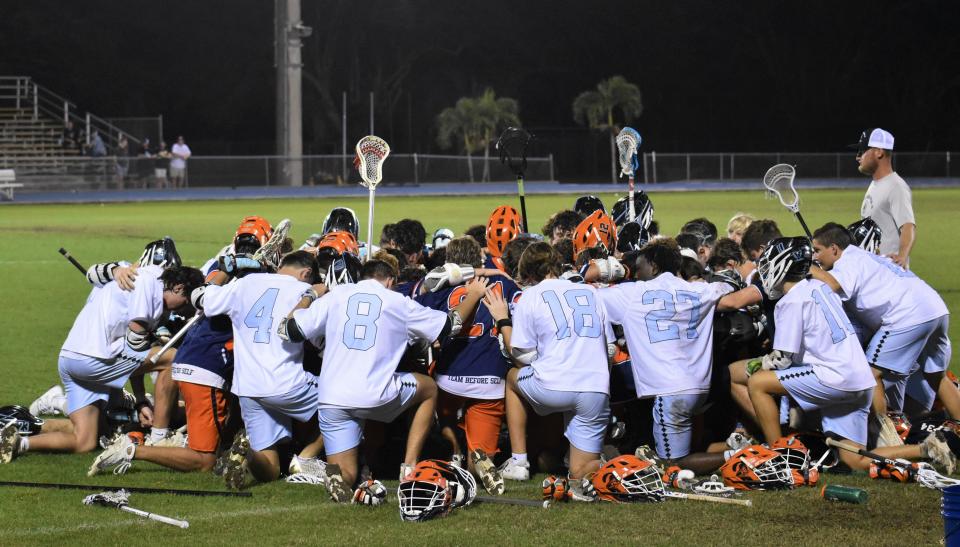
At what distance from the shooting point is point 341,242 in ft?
30.3

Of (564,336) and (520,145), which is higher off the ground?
(520,145)

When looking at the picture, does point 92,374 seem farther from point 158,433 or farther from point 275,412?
point 275,412

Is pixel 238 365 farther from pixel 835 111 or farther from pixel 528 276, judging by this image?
pixel 835 111

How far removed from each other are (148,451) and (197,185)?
38263mm

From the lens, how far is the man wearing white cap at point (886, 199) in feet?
33.5

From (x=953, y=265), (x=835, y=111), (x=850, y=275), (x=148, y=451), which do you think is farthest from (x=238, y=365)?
(x=835, y=111)

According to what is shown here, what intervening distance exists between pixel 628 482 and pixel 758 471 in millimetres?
788

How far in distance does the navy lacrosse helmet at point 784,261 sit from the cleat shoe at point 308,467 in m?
2.95

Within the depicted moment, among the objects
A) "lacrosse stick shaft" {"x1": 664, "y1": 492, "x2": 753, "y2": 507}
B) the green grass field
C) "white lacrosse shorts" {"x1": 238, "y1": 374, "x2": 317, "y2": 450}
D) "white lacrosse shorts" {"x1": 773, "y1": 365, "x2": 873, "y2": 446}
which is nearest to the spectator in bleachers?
the green grass field

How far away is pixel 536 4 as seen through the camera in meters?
66.1

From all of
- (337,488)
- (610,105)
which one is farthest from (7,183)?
(337,488)

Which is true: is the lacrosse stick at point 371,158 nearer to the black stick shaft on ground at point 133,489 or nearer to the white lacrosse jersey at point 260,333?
the white lacrosse jersey at point 260,333

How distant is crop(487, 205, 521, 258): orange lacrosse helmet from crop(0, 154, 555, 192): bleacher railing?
34741 millimetres

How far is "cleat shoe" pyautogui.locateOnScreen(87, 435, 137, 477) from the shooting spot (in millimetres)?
7176
